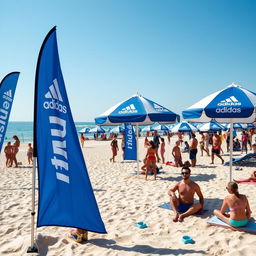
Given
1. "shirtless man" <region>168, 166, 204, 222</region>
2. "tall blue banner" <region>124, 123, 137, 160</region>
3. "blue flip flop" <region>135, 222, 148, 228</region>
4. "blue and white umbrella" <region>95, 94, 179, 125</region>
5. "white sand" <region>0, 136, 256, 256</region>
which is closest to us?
"white sand" <region>0, 136, 256, 256</region>

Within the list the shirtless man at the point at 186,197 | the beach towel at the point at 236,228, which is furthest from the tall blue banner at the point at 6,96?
the beach towel at the point at 236,228

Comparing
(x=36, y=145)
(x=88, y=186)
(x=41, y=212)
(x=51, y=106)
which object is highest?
(x=51, y=106)

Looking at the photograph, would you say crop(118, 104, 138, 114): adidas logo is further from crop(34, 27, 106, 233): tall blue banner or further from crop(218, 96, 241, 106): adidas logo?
crop(34, 27, 106, 233): tall blue banner

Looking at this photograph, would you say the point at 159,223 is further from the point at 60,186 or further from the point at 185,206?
the point at 60,186

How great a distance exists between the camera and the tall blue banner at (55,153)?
2.92 m

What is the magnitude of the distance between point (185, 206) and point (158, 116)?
118 inches

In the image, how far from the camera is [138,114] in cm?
702

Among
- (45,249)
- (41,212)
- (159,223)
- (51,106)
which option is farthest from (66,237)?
(51,106)

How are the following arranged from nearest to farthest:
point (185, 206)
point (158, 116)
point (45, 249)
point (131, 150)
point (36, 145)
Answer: point (36, 145) → point (45, 249) → point (185, 206) → point (158, 116) → point (131, 150)

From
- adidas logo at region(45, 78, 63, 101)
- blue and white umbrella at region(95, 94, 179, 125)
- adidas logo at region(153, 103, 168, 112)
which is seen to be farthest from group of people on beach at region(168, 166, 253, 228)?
adidas logo at region(153, 103, 168, 112)

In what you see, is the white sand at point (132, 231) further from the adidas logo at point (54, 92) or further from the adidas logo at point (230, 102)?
the adidas logo at point (230, 102)

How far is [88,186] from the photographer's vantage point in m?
3.15

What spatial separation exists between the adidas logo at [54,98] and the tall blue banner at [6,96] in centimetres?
264

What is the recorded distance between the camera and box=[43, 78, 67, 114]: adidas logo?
2.95 m
